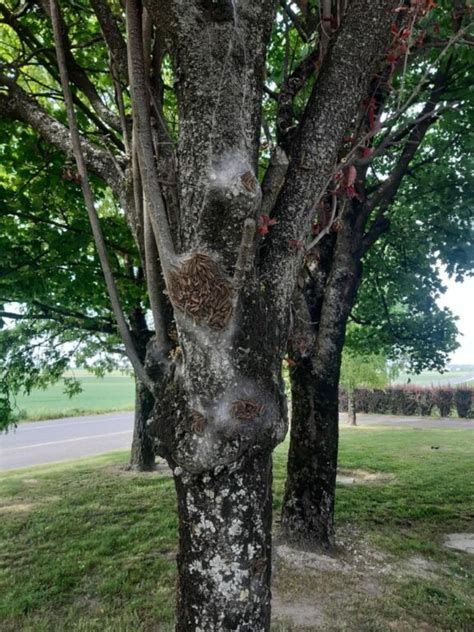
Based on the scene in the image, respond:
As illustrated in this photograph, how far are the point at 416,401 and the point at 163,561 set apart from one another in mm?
23297

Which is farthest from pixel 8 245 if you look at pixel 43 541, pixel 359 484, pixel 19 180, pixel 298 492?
pixel 359 484

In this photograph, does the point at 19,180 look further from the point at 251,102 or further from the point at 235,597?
the point at 235,597

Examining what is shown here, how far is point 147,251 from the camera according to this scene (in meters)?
2.15

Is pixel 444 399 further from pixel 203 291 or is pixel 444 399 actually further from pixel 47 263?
pixel 203 291

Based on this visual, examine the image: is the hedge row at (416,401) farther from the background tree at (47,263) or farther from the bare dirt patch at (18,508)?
the bare dirt patch at (18,508)

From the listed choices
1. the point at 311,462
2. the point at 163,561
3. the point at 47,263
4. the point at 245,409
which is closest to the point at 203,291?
the point at 245,409

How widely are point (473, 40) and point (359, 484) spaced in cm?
693

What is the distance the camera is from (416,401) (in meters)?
24.9

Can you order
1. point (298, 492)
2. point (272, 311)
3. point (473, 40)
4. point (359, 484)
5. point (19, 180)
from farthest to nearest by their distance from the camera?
point (359, 484), point (19, 180), point (298, 492), point (473, 40), point (272, 311)

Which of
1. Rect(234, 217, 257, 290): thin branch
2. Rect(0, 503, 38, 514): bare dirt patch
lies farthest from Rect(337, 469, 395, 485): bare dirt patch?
Rect(234, 217, 257, 290): thin branch

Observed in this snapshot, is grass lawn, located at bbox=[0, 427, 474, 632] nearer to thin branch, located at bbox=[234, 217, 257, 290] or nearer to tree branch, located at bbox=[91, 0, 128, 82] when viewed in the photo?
thin branch, located at bbox=[234, 217, 257, 290]

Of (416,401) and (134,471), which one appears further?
(416,401)

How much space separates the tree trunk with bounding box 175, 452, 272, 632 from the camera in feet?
6.22

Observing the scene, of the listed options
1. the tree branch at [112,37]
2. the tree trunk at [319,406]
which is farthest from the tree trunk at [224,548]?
the tree trunk at [319,406]
